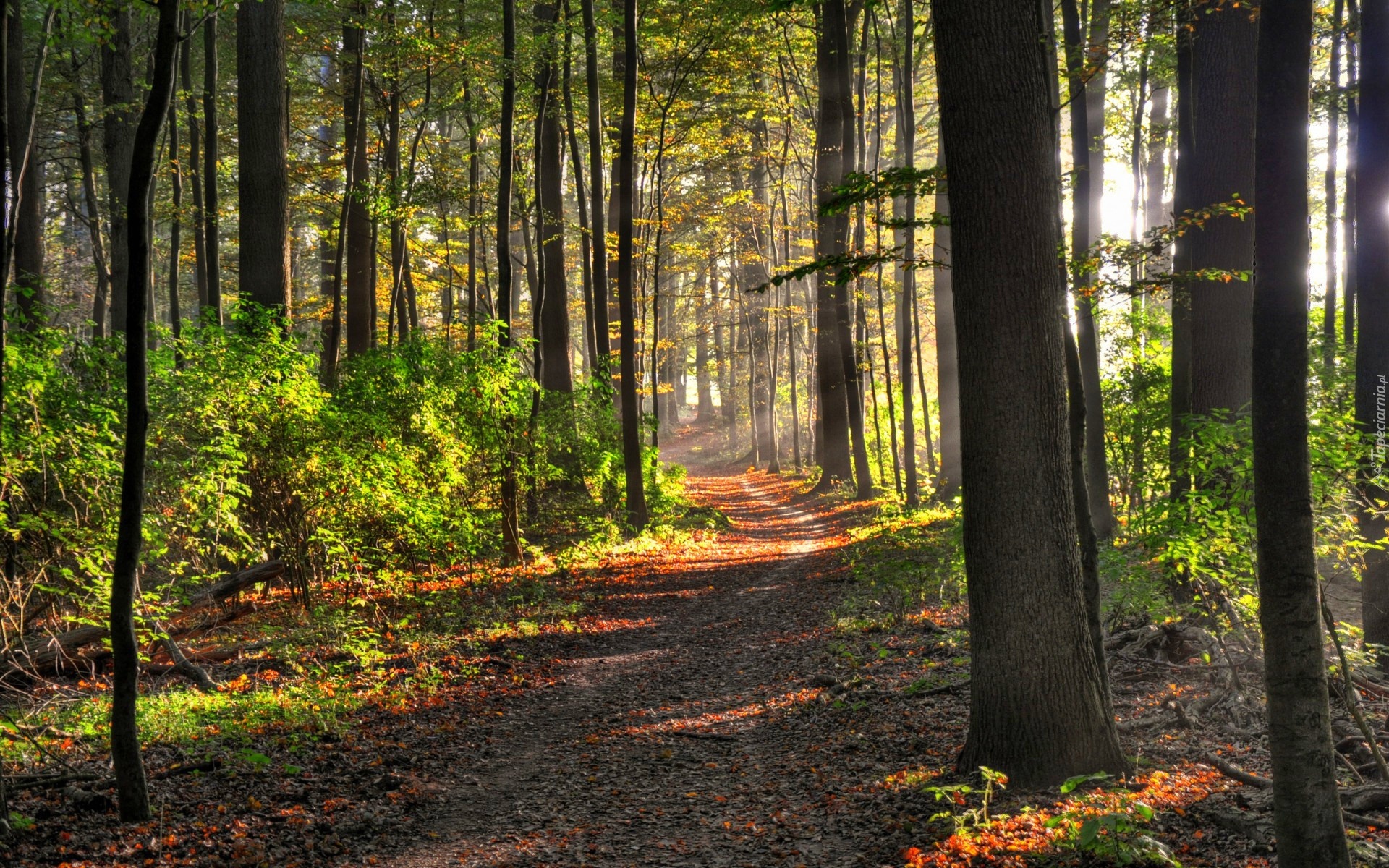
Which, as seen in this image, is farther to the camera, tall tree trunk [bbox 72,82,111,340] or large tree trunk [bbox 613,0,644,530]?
tall tree trunk [bbox 72,82,111,340]

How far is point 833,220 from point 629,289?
21.3 feet

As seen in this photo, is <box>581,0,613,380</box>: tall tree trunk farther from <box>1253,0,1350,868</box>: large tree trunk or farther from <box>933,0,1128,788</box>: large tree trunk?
<box>1253,0,1350,868</box>: large tree trunk

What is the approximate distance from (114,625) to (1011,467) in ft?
15.7

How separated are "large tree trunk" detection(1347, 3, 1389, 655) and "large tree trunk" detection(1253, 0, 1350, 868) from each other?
14.0ft

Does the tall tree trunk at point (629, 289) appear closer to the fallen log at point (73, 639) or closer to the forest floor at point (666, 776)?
the forest floor at point (666, 776)

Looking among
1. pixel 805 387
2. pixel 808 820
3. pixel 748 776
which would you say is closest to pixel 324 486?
pixel 748 776

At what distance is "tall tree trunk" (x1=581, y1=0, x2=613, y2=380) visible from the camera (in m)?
13.9

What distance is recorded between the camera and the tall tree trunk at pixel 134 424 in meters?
4.14

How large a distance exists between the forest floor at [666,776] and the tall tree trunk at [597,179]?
8.61 meters

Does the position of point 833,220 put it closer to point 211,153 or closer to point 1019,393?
point 211,153

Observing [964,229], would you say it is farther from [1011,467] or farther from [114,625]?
[114,625]

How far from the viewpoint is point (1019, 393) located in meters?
4.64

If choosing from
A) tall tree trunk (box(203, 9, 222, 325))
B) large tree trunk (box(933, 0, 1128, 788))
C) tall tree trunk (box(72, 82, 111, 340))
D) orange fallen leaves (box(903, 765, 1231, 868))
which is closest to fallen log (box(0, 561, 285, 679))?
orange fallen leaves (box(903, 765, 1231, 868))

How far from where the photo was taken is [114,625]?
4.22m
